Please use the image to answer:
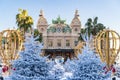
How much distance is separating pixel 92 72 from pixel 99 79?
36 cm

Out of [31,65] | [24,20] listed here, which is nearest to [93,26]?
[24,20]

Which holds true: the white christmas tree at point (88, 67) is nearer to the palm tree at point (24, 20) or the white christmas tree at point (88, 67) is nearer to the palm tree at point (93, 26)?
the palm tree at point (24, 20)

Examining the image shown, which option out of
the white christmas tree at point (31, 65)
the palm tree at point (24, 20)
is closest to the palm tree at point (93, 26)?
the palm tree at point (24, 20)

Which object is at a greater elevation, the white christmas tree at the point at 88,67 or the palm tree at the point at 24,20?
the palm tree at the point at 24,20

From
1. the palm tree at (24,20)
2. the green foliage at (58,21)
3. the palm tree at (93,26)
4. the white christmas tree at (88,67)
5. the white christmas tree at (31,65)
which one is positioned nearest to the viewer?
the white christmas tree at (88,67)

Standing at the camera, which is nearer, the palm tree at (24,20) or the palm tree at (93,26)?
the palm tree at (24,20)

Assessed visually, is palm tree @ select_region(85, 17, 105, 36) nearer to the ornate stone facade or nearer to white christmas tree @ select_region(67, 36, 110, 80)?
the ornate stone facade

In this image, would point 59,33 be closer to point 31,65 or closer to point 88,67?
point 31,65

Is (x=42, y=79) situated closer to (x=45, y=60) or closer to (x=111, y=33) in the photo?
(x=45, y=60)

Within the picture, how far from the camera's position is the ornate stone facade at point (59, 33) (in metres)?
90.2

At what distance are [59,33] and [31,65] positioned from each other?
78981 millimetres

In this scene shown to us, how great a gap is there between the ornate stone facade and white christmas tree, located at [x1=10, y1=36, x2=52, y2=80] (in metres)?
75.5

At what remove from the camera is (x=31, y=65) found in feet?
42.5

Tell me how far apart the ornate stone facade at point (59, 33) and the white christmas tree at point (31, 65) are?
7546cm
